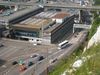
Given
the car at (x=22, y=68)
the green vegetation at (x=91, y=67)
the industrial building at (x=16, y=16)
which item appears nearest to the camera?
the green vegetation at (x=91, y=67)

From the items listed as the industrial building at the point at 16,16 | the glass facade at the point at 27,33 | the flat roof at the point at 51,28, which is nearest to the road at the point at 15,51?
the glass facade at the point at 27,33

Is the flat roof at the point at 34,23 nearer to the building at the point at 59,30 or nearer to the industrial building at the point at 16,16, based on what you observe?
the building at the point at 59,30

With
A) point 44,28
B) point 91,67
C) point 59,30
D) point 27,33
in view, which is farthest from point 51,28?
point 91,67

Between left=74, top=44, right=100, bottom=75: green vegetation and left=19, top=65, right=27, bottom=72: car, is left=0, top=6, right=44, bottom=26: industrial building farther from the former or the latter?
left=74, top=44, right=100, bottom=75: green vegetation

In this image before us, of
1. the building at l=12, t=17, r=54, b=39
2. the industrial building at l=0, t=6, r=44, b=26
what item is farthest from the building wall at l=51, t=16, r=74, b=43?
the industrial building at l=0, t=6, r=44, b=26

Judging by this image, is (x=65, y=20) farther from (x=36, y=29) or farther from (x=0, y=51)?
(x=0, y=51)

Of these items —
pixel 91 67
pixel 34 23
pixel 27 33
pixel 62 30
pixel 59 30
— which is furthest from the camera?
pixel 62 30

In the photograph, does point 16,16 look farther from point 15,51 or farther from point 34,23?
point 15,51

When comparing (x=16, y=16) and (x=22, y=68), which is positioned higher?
(x=16, y=16)
